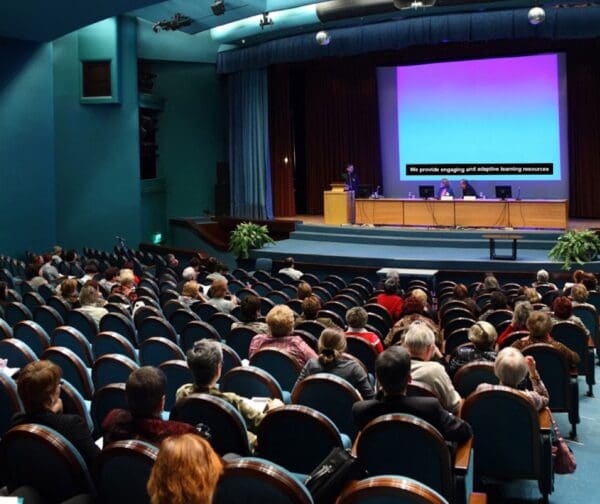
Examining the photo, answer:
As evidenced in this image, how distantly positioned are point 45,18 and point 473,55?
341 inches

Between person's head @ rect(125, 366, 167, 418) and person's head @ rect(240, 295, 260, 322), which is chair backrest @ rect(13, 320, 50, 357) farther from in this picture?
person's head @ rect(125, 366, 167, 418)

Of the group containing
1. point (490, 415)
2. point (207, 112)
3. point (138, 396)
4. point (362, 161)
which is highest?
point (207, 112)

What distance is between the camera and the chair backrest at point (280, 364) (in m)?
4.44

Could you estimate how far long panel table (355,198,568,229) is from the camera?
551 inches

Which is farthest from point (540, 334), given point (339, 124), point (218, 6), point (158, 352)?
point (339, 124)

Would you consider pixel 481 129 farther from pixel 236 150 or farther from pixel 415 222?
pixel 236 150

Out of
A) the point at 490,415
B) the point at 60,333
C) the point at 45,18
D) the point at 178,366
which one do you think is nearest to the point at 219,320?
the point at 60,333

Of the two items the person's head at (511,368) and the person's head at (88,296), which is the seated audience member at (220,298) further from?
the person's head at (511,368)

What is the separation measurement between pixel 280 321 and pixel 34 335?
71.3 inches

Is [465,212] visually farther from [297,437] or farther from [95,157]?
[297,437]

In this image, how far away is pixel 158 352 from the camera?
4.75m

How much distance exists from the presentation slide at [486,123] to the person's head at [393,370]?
13201 millimetres

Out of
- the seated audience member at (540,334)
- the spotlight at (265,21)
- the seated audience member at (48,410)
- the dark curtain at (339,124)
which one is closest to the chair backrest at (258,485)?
the seated audience member at (48,410)

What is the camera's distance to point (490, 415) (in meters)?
3.65
